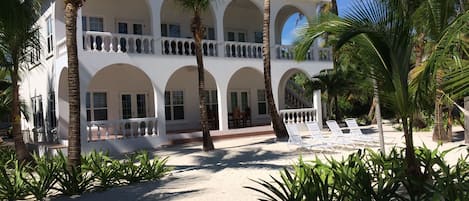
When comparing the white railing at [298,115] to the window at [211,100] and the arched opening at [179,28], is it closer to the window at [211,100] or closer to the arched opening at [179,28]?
the window at [211,100]

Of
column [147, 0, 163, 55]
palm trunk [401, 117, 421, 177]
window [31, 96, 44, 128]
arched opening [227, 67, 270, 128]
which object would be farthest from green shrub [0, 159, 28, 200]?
arched opening [227, 67, 270, 128]

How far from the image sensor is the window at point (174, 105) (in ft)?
74.3

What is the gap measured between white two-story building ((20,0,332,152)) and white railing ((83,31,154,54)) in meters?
0.04

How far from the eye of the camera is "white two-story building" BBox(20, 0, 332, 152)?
17438mm

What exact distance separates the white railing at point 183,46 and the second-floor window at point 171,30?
A: 1.53 m

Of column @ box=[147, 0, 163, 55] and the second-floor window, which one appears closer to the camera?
column @ box=[147, 0, 163, 55]

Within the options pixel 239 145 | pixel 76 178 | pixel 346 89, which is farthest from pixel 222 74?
pixel 76 178

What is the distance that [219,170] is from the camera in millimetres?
11867

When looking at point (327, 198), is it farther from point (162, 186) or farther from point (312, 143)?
point (312, 143)

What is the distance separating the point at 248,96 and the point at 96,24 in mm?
9852

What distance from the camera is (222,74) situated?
67.1 feet

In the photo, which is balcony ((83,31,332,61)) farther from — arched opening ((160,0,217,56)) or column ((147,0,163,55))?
column ((147,0,163,55))

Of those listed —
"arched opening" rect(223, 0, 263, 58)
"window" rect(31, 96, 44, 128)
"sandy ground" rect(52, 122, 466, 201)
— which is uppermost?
"arched opening" rect(223, 0, 263, 58)

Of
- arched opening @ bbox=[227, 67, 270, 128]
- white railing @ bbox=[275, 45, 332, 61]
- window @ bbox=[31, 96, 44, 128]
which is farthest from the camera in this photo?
arched opening @ bbox=[227, 67, 270, 128]
